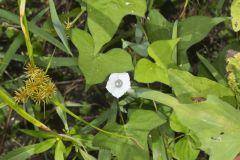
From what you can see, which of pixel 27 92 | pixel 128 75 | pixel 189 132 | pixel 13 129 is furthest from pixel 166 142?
pixel 13 129

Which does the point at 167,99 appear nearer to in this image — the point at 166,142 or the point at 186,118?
the point at 186,118

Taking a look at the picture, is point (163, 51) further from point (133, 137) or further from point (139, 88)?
point (133, 137)

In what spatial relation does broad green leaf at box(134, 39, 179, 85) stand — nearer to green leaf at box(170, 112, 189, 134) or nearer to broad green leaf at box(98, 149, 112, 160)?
green leaf at box(170, 112, 189, 134)

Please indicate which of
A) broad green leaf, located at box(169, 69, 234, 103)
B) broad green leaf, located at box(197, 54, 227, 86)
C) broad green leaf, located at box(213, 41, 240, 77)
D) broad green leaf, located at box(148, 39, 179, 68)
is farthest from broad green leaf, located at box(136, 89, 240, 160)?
broad green leaf, located at box(213, 41, 240, 77)

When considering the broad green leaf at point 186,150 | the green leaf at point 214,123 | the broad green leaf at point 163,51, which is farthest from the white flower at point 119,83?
the green leaf at point 214,123

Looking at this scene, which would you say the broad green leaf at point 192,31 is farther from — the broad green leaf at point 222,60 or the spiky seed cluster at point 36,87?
the spiky seed cluster at point 36,87
